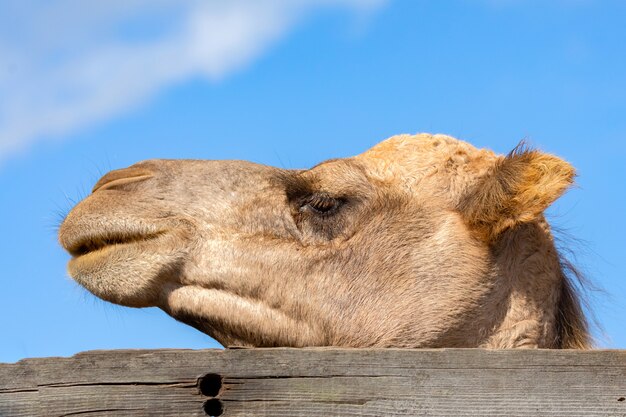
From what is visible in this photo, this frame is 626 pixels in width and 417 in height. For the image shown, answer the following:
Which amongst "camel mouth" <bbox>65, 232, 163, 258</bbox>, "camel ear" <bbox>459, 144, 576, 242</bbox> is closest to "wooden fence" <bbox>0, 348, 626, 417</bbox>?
"camel mouth" <bbox>65, 232, 163, 258</bbox>

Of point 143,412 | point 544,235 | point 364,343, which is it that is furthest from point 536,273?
point 143,412

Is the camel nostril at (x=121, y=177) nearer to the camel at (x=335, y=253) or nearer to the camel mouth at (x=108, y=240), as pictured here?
the camel at (x=335, y=253)

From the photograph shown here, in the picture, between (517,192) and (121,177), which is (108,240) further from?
(517,192)

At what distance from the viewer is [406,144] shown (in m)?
5.27

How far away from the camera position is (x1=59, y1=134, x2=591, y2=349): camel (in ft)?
14.7

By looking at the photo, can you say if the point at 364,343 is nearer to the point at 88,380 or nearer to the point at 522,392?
the point at 522,392

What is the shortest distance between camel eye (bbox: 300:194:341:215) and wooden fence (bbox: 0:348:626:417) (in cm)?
213

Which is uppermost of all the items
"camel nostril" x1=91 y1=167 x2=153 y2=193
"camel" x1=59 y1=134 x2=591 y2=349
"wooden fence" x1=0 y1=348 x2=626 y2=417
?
"camel nostril" x1=91 y1=167 x2=153 y2=193

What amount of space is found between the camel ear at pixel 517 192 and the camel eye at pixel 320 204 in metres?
0.70

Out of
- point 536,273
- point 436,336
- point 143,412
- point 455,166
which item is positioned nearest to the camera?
point 143,412

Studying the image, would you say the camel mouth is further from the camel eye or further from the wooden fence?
the wooden fence

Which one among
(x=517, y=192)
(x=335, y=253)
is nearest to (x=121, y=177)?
(x=335, y=253)

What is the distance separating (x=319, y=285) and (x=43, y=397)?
210 cm

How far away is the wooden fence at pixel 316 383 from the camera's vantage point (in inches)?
104
